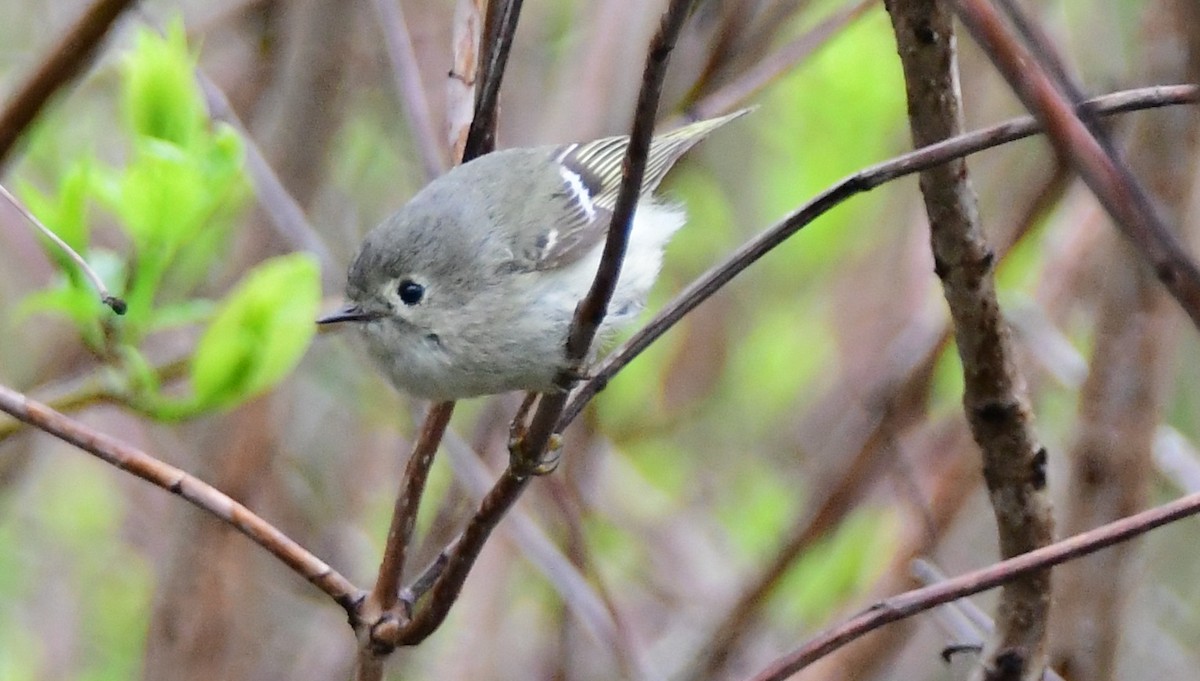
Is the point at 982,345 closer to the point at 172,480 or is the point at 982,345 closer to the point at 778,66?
the point at 172,480

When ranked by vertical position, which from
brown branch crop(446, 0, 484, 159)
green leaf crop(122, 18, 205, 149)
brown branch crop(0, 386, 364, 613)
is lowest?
brown branch crop(0, 386, 364, 613)

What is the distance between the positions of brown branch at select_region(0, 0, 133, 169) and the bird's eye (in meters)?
0.61

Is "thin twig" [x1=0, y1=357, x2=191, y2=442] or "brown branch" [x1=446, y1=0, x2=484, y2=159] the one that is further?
"brown branch" [x1=446, y1=0, x2=484, y2=159]

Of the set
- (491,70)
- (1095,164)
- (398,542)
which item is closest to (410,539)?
(398,542)

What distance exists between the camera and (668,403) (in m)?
3.18

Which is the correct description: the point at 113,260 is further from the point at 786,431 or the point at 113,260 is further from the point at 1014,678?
the point at 786,431

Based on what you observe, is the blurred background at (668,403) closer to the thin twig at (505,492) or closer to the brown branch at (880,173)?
the thin twig at (505,492)

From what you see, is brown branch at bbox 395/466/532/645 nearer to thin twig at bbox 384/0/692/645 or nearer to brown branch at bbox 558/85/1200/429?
thin twig at bbox 384/0/692/645

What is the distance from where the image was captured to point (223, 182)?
148 centimetres

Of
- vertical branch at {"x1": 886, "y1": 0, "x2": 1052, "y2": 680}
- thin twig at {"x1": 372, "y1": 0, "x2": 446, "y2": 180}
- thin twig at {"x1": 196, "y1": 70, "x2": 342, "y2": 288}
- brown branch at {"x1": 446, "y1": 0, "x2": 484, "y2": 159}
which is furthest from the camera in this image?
thin twig at {"x1": 196, "y1": 70, "x2": 342, "y2": 288}

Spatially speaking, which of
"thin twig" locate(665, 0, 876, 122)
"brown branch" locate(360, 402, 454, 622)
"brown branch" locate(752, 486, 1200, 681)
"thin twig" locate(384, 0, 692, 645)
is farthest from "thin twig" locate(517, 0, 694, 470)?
"thin twig" locate(665, 0, 876, 122)

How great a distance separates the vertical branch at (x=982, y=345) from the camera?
1101 mm

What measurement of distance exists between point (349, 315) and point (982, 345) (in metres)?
0.96

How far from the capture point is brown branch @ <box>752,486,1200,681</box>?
0.98 meters
